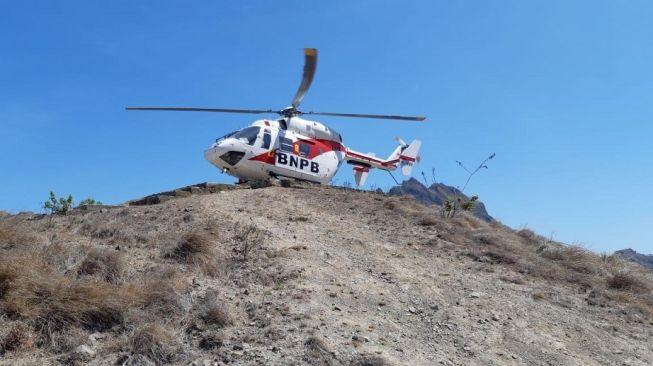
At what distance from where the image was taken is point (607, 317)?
9.45 m

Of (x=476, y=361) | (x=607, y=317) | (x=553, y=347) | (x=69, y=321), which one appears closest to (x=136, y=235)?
(x=69, y=321)

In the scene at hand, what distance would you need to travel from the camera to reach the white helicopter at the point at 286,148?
1693 centimetres

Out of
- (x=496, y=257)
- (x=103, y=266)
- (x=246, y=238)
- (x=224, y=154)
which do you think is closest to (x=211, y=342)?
(x=103, y=266)

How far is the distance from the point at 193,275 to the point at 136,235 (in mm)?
2058

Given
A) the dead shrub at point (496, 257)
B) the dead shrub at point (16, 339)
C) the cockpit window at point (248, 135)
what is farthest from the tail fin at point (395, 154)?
the dead shrub at point (16, 339)

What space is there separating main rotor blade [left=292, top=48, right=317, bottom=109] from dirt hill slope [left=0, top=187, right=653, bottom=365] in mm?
5795

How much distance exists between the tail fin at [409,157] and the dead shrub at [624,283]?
12624 millimetres

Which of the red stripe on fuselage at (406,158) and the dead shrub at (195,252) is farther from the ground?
the red stripe on fuselage at (406,158)

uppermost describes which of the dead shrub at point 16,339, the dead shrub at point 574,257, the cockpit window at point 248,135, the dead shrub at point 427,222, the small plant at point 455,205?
the cockpit window at point 248,135

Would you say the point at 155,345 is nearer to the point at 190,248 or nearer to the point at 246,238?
the point at 190,248

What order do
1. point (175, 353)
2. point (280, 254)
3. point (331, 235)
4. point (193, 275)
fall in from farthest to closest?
point (331, 235)
point (280, 254)
point (193, 275)
point (175, 353)

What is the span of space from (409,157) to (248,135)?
351 inches

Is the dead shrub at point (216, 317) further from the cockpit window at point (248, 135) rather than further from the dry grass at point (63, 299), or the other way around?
the cockpit window at point (248, 135)

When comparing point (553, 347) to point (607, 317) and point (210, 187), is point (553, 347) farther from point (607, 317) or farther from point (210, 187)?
point (210, 187)
